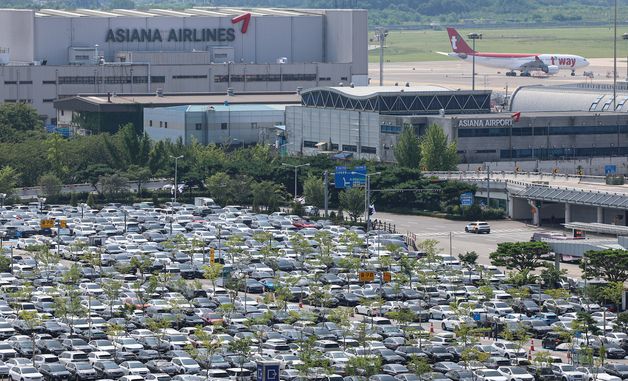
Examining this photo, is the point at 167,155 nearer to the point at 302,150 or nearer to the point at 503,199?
the point at 302,150

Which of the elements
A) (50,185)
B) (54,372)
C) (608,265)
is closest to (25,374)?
(54,372)

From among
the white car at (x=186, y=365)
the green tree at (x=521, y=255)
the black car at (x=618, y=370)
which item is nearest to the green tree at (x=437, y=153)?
the green tree at (x=521, y=255)

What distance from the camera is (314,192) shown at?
423 feet

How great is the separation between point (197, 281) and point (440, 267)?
46.5 feet

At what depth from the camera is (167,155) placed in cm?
14700

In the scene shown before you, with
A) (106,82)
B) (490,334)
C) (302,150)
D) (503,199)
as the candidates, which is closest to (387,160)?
(302,150)

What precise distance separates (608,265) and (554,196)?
32.7 m

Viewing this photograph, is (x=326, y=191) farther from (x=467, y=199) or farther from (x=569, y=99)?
(x=569, y=99)

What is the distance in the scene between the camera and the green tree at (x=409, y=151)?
14512 centimetres

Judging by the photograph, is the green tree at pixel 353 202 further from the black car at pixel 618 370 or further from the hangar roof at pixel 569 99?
the black car at pixel 618 370

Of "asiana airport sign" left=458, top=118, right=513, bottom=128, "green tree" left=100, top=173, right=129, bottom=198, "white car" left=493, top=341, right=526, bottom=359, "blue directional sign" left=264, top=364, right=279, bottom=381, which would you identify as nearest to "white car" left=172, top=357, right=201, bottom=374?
"blue directional sign" left=264, top=364, right=279, bottom=381

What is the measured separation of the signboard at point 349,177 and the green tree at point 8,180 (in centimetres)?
2526

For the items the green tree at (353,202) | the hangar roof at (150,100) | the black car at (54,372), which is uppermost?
the hangar roof at (150,100)

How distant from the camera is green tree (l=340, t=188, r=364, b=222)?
401 feet
